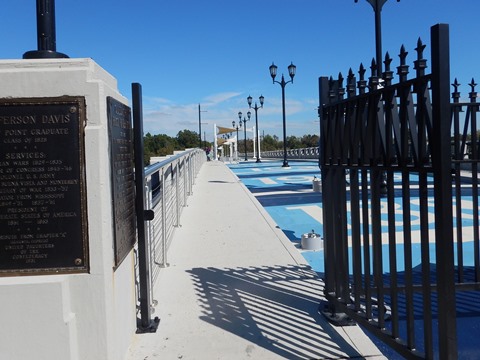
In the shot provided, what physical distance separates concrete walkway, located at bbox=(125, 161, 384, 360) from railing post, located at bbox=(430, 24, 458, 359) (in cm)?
89

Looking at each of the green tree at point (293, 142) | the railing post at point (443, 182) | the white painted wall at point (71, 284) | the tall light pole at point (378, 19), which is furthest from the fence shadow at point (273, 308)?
the green tree at point (293, 142)

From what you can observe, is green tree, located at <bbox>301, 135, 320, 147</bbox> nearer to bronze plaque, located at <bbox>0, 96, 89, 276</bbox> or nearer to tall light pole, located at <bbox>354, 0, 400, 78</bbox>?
tall light pole, located at <bbox>354, 0, 400, 78</bbox>

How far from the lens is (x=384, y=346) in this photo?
3766mm

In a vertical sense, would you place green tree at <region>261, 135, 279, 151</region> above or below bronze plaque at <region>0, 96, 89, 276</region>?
above

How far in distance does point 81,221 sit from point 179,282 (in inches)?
97.9

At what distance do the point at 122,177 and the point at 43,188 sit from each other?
632 mm

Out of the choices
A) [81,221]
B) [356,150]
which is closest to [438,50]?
[356,150]

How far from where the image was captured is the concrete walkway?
3.54 meters

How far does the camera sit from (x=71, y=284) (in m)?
2.98

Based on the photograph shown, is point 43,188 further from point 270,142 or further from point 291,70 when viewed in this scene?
point 270,142

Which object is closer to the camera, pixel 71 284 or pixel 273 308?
pixel 71 284

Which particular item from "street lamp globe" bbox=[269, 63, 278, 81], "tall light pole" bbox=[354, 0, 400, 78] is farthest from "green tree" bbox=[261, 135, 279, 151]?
"tall light pole" bbox=[354, 0, 400, 78]

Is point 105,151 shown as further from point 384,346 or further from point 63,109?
point 384,346

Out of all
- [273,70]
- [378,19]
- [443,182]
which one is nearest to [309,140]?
[273,70]
